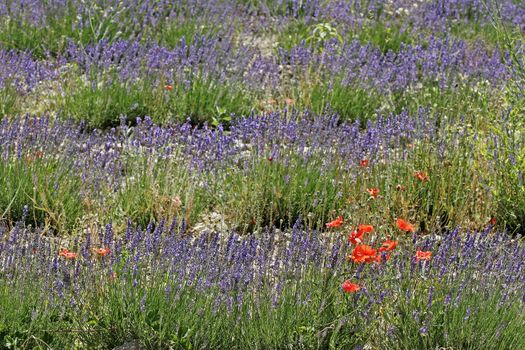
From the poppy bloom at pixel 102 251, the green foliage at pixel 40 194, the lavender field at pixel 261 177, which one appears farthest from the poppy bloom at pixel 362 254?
the green foliage at pixel 40 194

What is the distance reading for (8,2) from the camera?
7.28m

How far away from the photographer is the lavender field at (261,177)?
11.7 ft

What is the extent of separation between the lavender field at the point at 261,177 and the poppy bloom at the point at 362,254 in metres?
0.01

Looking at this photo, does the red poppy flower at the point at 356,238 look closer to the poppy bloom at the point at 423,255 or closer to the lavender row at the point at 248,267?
the lavender row at the point at 248,267

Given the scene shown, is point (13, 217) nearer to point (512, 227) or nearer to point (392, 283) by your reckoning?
point (392, 283)

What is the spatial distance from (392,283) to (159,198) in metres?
1.60

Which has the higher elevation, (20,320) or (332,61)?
(332,61)

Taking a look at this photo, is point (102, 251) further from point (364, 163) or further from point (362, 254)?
point (364, 163)

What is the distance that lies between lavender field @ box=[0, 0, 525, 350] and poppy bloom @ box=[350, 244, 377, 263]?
0.5 inches

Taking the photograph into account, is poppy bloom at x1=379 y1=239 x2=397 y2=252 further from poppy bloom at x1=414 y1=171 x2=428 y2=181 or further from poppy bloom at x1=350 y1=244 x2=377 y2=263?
poppy bloom at x1=414 y1=171 x2=428 y2=181

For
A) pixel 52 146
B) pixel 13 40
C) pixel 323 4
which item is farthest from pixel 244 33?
pixel 52 146

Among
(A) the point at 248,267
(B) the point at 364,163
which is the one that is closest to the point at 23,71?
(B) the point at 364,163

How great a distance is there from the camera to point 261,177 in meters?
4.87

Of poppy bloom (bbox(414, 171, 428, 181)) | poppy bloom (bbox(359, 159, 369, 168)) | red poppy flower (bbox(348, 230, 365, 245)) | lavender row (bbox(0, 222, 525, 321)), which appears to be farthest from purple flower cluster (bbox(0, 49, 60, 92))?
red poppy flower (bbox(348, 230, 365, 245))
